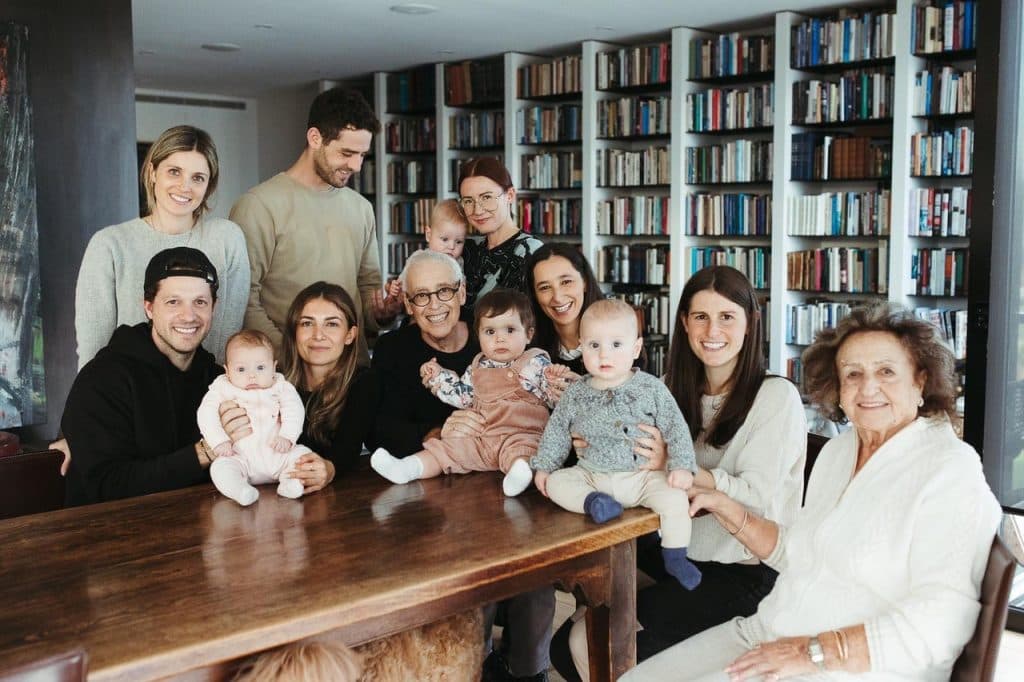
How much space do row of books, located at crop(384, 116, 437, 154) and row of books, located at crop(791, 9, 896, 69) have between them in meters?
3.56

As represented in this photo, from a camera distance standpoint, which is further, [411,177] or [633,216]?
[411,177]

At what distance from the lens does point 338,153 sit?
3166 millimetres

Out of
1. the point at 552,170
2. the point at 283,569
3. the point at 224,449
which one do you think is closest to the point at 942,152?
the point at 552,170

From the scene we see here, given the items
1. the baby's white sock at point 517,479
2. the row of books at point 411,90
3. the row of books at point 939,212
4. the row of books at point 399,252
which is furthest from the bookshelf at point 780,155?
the baby's white sock at point 517,479

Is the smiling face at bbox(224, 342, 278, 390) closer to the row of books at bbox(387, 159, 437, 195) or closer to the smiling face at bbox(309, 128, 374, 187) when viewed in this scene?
the smiling face at bbox(309, 128, 374, 187)

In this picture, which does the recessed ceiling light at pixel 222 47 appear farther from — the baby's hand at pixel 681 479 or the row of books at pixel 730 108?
the baby's hand at pixel 681 479

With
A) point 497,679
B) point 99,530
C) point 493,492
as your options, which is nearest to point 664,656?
point 493,492

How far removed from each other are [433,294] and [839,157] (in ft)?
15.2

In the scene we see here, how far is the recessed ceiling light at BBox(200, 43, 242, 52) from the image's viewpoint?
25.2 feet

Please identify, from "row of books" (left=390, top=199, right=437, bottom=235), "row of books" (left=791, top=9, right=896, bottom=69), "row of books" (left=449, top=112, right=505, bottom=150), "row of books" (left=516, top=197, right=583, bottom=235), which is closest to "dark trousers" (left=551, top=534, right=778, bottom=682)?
"row of books" (left=791, top=9, right=896, bottom=69)

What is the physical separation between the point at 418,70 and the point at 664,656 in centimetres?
771

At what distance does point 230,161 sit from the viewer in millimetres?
10844

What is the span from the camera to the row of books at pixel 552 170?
799 centimetres

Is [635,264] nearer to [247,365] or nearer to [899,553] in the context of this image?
[247,365]
